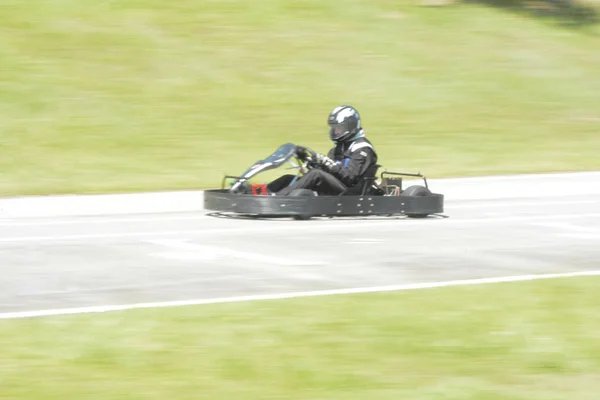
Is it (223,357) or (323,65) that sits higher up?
(323,65)

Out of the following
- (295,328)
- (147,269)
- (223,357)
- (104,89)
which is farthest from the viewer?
(104,89)

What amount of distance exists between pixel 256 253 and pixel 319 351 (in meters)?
4.39

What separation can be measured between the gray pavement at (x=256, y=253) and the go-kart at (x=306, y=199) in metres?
0.16

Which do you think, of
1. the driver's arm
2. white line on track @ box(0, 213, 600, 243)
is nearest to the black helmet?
the driver's arm

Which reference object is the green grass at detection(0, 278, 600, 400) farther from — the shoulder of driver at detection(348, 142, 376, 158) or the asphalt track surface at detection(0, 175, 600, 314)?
the shoulder of driver at detection(348, 142, 376, 158)

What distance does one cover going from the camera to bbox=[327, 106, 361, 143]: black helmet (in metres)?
14.0

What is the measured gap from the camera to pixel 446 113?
81.1 feet

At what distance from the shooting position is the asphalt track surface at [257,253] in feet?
28.9

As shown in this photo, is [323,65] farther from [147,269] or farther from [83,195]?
[147,269]

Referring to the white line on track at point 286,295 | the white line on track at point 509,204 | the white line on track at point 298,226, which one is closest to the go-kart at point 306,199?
the white line on track at point 298,226

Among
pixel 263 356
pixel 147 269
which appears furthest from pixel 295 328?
pixel 147 269

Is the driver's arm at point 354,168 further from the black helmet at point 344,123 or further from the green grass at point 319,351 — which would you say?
the green grass at point 319,351

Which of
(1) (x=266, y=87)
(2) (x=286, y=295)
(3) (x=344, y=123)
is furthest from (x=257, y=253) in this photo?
(1) (x=266, y=87)

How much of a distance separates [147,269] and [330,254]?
183 cm
